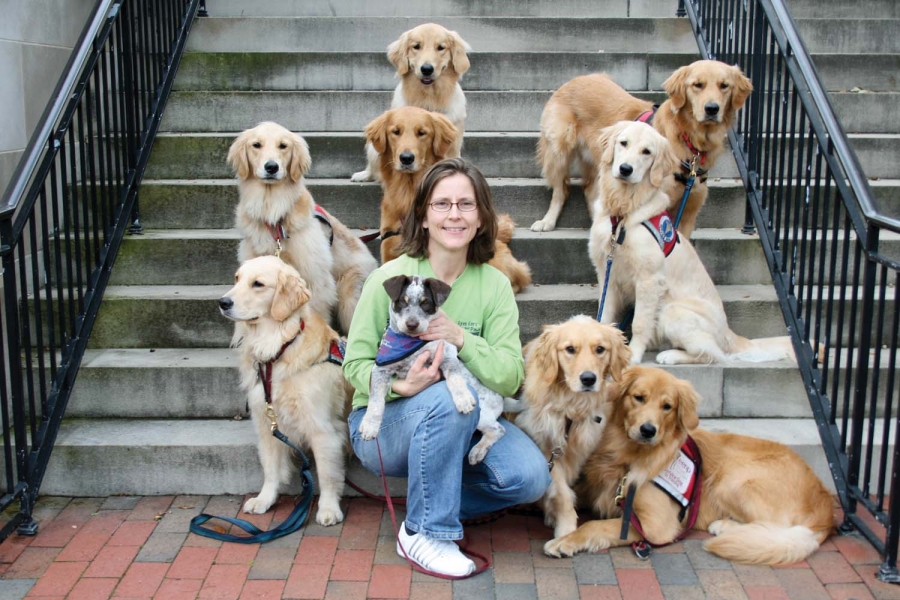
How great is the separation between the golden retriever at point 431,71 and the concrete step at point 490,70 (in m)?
1.01

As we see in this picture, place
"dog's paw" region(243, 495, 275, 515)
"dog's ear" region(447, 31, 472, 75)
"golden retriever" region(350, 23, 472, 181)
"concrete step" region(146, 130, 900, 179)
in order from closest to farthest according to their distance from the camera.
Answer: "dog's paw" region(243, 495, 275, 515)
"golden retriever" region(350, 23, 472, 181)
"dog's ear" region(447, 31, 472, 75)
"concrete step" region(146, 130, 900, 179)

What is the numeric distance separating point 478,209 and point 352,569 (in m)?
1.54

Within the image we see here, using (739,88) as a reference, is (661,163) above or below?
below

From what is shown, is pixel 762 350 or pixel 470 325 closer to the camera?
pixel 470 325

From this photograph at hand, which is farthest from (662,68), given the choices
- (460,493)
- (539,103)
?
(460,493)

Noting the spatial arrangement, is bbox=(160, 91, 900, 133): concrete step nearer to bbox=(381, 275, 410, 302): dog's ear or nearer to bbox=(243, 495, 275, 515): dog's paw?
bbox=(243, 495, 275, 515): dog's paw

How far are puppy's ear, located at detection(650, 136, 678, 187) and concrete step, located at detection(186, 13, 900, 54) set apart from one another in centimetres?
262

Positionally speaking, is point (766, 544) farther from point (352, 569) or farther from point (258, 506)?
point (258, 506)

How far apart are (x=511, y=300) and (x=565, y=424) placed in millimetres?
579

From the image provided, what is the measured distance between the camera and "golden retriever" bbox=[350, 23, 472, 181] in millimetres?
5359

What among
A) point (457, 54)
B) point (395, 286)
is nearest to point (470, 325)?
point (395, 286)

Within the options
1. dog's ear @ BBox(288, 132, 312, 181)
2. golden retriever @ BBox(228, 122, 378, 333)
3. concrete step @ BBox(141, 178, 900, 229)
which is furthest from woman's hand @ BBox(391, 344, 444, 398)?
Result: concrete step @ BBox(141, 178, 900, 229)

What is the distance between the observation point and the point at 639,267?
4457 mm

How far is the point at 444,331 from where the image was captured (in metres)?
3.32
